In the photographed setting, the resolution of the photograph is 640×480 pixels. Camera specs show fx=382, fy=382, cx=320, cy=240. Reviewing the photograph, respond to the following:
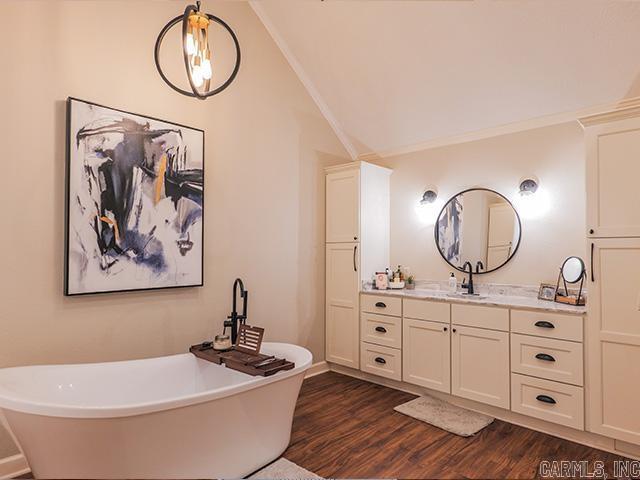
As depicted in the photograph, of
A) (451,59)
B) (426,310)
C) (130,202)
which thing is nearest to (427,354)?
(426,310)

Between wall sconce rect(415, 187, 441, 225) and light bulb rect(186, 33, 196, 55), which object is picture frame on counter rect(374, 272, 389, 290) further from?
light bulb rect(186, 33, 196, 55)

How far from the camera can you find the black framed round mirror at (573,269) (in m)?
2.83

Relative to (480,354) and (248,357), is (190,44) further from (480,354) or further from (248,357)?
(480,354)

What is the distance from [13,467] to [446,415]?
9.04ft

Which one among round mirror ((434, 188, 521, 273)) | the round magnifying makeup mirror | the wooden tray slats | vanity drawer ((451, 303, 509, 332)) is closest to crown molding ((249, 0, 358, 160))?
round mirror ((434, 188, 521, 273))

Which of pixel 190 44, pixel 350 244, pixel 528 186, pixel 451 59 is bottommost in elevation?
pixel 350 244

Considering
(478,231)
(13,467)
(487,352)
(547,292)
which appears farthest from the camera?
(478,231)

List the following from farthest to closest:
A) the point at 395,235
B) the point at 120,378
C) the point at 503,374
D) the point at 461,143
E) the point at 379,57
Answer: the point at 395,235 < the point at 461,143 < the point at 379,57 < the point at 503,374 < the point at 120,378

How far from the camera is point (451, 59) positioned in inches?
119

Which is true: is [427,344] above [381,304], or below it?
below

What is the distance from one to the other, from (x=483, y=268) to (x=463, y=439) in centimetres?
149

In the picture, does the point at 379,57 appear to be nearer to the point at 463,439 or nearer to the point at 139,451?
the point at 463,439

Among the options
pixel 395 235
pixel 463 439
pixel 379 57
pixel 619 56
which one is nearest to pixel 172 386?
pixel 463 439

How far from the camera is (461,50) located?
294 centimetres
